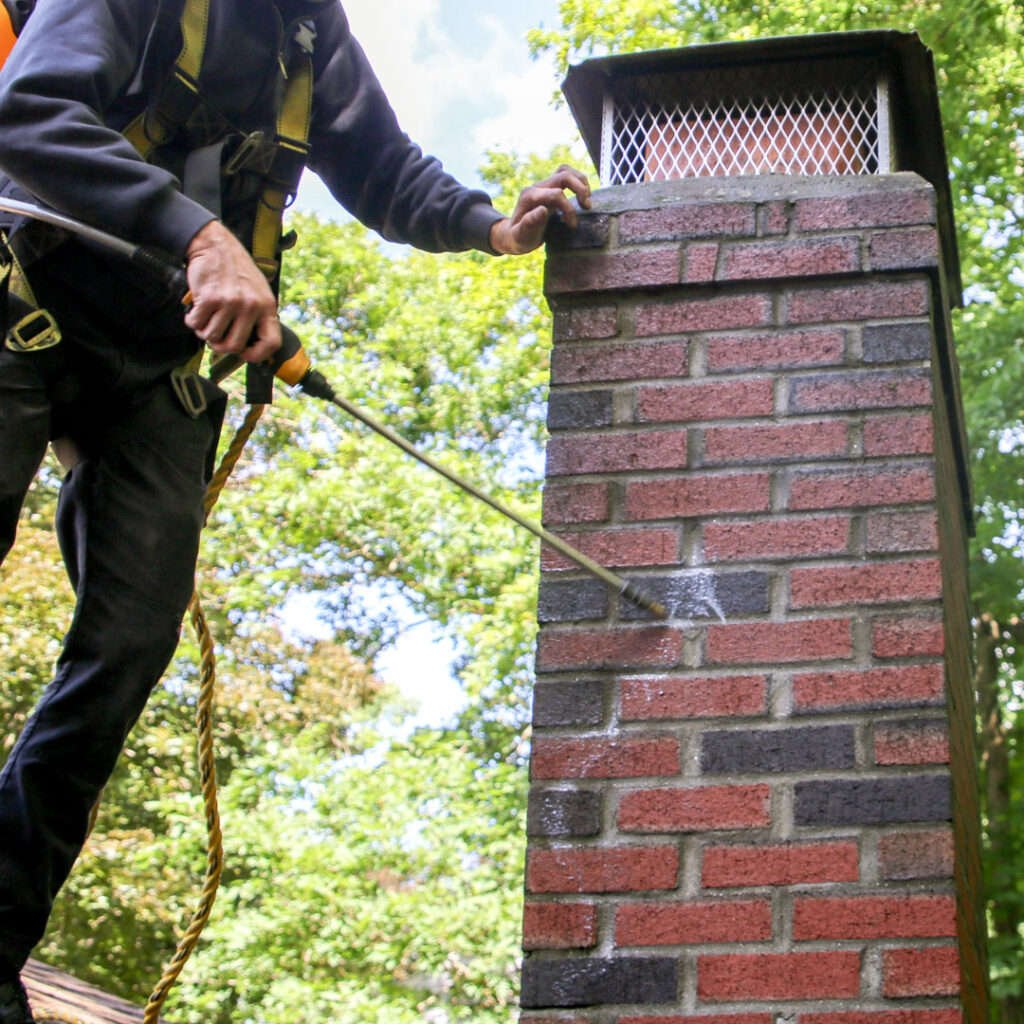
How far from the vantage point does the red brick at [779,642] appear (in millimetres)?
2250

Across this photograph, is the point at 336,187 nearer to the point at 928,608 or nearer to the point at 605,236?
the point at 605,236

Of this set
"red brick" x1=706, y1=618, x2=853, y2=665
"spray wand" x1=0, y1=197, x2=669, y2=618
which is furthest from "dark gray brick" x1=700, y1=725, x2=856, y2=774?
"spray wand" x1=0, y1=197, x2=669, y2=618

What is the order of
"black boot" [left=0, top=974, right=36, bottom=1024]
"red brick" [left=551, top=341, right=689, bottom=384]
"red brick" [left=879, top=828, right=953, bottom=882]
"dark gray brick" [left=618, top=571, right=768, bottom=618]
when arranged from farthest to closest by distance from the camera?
"red brick" [left=551, top=341, right=689, bottom=384] < "dark gray brick" [left=618, top=571, right=768, bottom=618] < "red brick" [left=879, top=828, right=953, bottom=882] < "black boot" [left=0, top=974, right=36, bottom=1024]

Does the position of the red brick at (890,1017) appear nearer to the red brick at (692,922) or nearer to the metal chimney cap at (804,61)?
the red brick at (692,922)

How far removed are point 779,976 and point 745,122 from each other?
1653mm

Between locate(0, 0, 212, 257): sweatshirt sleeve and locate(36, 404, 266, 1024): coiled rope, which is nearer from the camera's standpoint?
locate(0, 0, 212, 257): sweatshirt sleeve

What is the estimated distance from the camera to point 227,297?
1975mm

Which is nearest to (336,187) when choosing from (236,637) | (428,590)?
(428,590)

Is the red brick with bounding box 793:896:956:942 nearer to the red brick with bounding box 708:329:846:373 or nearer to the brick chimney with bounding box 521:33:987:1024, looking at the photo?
the brick chimney with bounding box 521:33:987:1024

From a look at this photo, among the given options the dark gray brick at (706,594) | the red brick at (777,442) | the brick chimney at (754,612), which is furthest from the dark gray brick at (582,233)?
the dark gray brick at (706,594)

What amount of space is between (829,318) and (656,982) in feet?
3.89

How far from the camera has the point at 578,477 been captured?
249 cm

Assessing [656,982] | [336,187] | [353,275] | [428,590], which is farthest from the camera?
[353,275]

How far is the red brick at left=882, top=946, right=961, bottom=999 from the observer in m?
2.01
